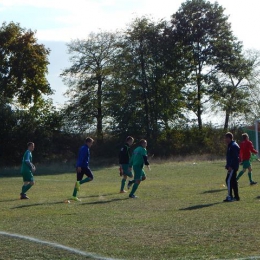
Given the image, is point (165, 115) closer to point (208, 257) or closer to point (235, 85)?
point (235, 85)

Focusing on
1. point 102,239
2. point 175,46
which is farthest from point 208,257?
point 175,46

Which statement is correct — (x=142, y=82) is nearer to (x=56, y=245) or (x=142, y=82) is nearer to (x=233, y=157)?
(x=233, y=157)

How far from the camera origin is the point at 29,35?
56.7 meters

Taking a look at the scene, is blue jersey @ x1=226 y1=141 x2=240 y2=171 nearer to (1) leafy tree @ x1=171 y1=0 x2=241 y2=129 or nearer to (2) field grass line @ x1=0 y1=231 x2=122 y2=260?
Answer: (2) field grass line @ x1=0 y1=231 x2=122 y2=260

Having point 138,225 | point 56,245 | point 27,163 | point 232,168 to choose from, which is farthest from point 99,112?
point 56,245

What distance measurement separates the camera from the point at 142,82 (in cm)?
5788

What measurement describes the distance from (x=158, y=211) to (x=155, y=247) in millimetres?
5312

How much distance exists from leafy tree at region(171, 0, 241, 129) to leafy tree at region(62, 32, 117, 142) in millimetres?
6926

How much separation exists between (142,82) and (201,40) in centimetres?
837

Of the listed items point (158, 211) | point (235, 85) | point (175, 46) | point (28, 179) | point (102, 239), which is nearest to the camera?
point (102, 239)

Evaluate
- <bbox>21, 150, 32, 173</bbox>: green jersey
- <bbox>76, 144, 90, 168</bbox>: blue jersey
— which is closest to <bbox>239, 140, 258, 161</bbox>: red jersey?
<bbox>76, 144, 90, 168</bbox>: blue jersey

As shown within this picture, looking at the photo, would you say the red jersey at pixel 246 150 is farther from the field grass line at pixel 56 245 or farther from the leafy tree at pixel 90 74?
the leafy tree at pixel 90 74

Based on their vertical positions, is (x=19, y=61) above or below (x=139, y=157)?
above

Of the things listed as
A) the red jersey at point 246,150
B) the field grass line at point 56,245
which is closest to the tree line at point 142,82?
the red jersey at point 246,150
